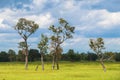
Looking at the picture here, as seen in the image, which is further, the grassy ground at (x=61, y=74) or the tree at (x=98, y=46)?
the tree at (x=98, y=46)

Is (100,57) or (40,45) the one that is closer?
(100,57)

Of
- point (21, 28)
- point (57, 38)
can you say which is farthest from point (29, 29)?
point (57, 38)

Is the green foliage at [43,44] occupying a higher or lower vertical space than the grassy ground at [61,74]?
higher

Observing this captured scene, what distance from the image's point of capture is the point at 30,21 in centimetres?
10519

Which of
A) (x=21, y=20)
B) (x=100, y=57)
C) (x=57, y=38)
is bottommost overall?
(x=100, y=57)

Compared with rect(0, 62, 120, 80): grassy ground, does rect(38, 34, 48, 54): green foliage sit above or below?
above

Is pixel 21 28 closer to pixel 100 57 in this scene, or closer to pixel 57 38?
pixel 57 38

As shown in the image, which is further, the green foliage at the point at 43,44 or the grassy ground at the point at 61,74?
the green foliage at the point at 43,44

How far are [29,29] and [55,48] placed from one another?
1026cm

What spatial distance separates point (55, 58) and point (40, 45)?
643cm

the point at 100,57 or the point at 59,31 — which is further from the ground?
the point at 59,31

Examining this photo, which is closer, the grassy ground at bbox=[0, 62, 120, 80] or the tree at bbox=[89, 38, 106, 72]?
the grassy ground at bbox=[0, 62, 120, 80]

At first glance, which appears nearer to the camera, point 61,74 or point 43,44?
Answer: point 61,74

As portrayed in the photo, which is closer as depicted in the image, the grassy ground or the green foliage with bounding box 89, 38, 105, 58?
the grassy ground
